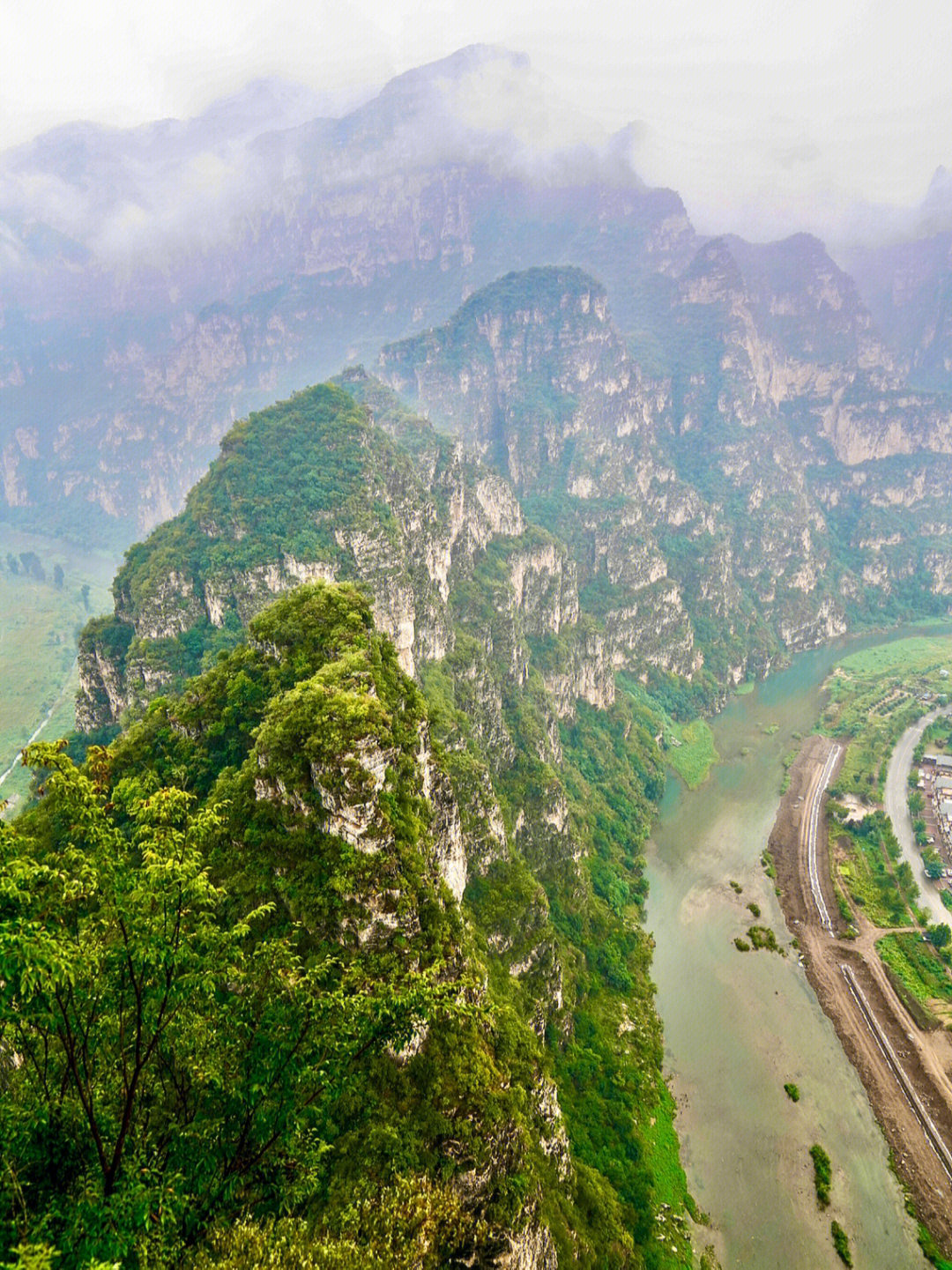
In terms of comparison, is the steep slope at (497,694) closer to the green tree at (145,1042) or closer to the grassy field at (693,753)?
the grassy field at (693,753)

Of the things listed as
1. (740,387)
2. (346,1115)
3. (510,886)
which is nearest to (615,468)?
(740,387)

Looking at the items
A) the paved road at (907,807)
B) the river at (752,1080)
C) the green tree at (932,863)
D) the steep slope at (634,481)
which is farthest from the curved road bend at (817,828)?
the steep slope at (634,481)

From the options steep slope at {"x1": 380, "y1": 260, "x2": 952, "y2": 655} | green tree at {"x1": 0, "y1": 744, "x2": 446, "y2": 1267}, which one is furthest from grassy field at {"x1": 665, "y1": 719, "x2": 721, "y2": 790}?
green tree at {"x1": 0, "y1": 744, "x2": 446, "y2": 1267}

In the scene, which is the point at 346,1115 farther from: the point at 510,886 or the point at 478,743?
the point at 478,743

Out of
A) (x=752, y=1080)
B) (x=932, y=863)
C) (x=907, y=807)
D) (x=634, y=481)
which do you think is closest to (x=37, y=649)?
(x=634, y=481)

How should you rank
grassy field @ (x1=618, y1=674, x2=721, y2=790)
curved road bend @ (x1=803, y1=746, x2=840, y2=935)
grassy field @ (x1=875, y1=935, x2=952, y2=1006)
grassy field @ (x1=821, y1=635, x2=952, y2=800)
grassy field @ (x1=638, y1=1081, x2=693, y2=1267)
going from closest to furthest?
grassy field @ (x1=638, y1=1081, x2=693, y2=1267), grassy field @ (x1=875, y1=935, x2=952, y2=1006), curved road bend @ (x1=803, y1=746, x2=840, y2=935), grassy field @ (x1=821, y1=635, x2=952, y2=800), grassy field @ (x1=618, y1=674, x2=721, y2=790)

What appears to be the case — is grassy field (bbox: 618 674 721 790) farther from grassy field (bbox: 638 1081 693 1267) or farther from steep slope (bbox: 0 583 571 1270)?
steep slope (bbox: 0 583 571 1270)
